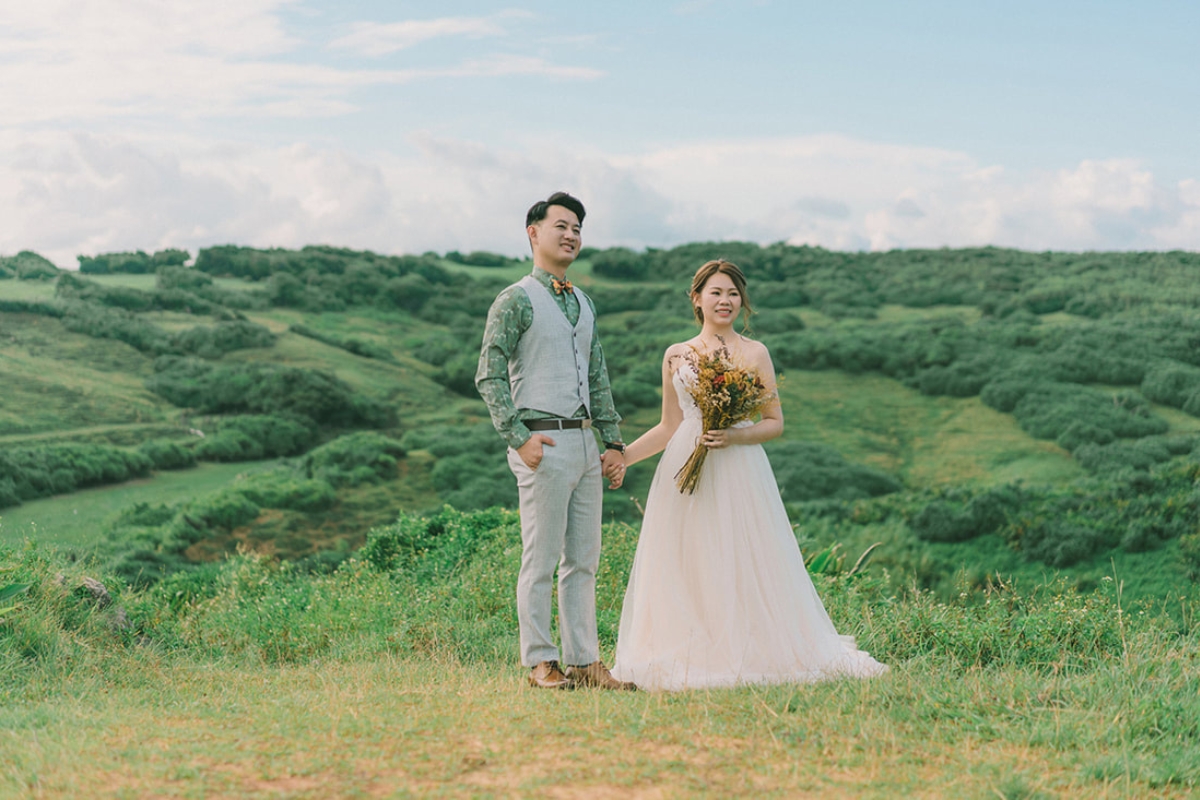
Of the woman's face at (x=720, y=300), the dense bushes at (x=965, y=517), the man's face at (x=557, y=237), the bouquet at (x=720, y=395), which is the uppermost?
the man's face at (x=557, y=237)

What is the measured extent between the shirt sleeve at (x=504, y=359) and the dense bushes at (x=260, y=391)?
21.9m

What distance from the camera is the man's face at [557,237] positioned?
4.94 metres

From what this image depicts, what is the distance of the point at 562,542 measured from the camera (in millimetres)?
4879

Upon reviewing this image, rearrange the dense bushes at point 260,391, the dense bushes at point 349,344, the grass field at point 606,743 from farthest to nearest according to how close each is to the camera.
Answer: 1. the dense bushes at point 349,344
2. the dense bushes at point 260,391
3. the grass field at point 606,743

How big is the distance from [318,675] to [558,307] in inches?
106

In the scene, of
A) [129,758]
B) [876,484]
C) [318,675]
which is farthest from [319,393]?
[129,758]

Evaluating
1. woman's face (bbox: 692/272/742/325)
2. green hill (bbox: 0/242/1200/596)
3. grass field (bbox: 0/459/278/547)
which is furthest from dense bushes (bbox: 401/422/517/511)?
woman's face (bbox: 692/272/742/325)

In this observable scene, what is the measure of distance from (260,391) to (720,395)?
74.7 feet

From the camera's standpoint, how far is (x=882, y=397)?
2972 centimetres

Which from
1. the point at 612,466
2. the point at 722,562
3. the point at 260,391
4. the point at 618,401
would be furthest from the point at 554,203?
the point at 618,401

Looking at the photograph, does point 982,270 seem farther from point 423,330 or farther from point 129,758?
point 129,758

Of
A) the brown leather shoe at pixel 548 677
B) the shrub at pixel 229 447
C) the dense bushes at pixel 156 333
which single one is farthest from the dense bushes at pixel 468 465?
the brown leather shoe at pixel 548 677

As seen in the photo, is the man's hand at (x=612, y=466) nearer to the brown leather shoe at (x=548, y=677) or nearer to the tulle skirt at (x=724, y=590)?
the tulle skirt at (x=724, y=590)

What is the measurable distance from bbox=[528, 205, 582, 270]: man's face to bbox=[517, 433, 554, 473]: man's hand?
913 millimetres
